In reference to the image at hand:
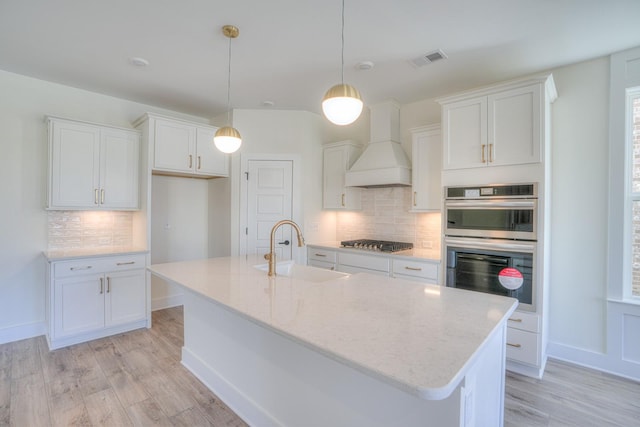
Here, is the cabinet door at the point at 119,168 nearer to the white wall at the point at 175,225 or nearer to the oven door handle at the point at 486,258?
the white wall at the point at 175,225

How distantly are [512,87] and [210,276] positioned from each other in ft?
9.44

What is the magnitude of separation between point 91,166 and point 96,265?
1092mm

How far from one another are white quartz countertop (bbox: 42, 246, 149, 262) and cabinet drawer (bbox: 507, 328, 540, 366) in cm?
382

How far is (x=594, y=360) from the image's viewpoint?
2729 mm

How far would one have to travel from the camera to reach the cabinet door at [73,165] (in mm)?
3178

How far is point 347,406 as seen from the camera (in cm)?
140

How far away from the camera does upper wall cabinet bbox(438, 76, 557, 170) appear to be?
254 cm

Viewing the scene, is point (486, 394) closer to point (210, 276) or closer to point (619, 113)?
point (210, 276)

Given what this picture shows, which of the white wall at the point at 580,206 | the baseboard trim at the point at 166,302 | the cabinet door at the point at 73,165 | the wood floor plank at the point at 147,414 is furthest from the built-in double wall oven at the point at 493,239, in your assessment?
the cabinet door at the point at 73,165

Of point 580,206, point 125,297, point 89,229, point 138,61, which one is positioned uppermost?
point 138,61

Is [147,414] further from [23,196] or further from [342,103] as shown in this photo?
[23,196]

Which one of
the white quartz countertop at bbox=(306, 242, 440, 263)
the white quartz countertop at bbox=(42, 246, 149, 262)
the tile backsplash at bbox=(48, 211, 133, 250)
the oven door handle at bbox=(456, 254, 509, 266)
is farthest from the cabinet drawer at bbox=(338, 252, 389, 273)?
the tile backsplash at bbox=(48, 211, 133, 250)

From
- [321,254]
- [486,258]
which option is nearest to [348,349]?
[486,258]

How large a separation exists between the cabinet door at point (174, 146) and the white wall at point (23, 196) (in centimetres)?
101
